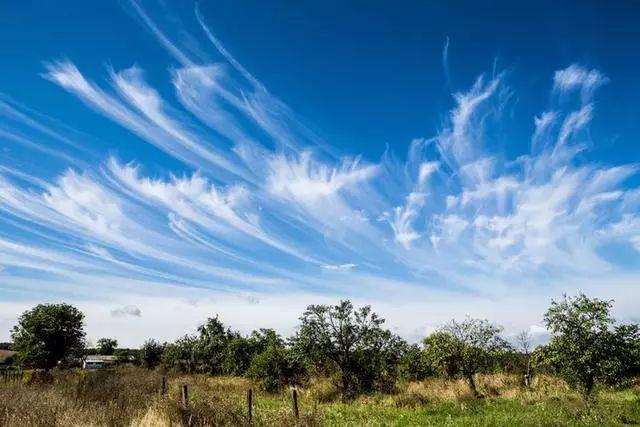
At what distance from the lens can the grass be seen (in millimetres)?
12867

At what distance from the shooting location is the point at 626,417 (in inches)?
674

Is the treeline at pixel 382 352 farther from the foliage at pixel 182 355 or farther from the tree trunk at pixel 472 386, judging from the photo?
the foliage at pixel 182 355

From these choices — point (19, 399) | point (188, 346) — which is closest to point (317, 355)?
point (19, 399)

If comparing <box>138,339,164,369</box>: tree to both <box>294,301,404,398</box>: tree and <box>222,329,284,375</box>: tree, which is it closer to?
<box>222,329,284,375</box>: tree

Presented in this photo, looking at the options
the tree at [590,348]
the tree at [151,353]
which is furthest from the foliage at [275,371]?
the tree at [151,353]

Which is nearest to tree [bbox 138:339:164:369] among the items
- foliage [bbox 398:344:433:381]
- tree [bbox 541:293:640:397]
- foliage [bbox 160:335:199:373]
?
foliage [bbox 160:335:199:373]

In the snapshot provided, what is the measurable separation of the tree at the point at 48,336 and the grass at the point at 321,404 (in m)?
33.8

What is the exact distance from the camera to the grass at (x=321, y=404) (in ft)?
42.2

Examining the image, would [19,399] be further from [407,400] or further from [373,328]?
[373,328]

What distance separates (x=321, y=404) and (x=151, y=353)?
2519 inches

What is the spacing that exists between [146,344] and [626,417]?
7768cm

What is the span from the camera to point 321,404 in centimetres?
2486

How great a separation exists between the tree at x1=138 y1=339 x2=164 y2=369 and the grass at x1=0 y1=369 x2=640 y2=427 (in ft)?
184

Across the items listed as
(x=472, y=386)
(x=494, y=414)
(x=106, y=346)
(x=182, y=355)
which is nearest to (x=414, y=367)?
(x=472, y=386)
